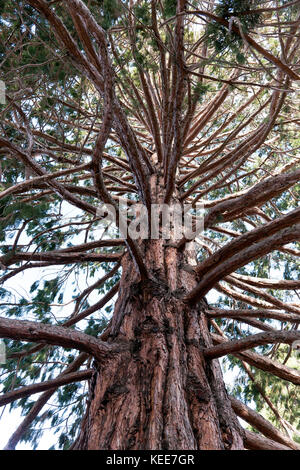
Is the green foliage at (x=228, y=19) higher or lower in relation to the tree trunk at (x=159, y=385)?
higher

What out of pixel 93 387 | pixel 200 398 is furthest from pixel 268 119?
pixel 93 387

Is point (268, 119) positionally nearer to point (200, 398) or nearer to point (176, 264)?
point (176, 264)

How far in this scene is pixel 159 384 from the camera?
1.83m

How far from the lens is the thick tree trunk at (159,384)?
1635mm

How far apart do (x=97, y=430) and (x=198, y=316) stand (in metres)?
1.01

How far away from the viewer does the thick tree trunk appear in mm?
1635
